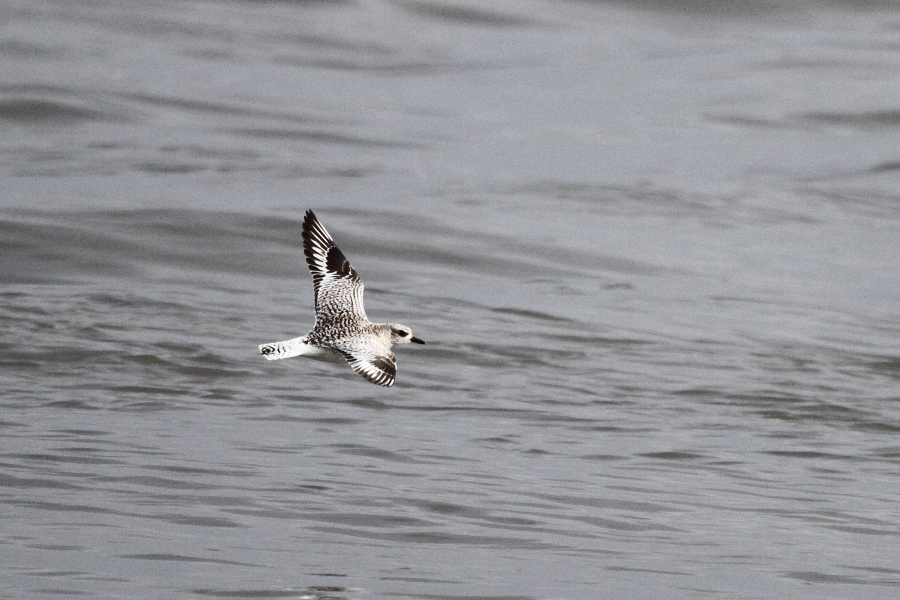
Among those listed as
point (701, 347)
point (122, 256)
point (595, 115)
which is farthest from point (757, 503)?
point (595, 115)

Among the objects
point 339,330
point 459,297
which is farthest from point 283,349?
point 459,297

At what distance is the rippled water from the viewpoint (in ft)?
28.2

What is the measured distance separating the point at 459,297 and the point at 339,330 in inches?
256

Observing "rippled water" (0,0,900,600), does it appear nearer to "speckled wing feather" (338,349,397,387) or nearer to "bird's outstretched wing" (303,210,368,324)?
"speckled wing feather" (338,349,397,387)

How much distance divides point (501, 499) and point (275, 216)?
967 cm

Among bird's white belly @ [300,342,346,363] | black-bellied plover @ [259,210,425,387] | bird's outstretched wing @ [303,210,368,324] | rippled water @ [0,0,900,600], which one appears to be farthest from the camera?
bird's outstretched wing @ [303,210,368,324]

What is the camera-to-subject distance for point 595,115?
25.8 m

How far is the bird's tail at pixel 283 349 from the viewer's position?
904 cm

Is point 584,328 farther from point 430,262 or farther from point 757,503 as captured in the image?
point 757,503

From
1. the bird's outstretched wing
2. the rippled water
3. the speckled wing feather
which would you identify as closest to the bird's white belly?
the speckled wing feather

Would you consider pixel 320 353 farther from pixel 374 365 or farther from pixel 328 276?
pixel 328 276

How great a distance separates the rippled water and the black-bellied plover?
0.86 metres

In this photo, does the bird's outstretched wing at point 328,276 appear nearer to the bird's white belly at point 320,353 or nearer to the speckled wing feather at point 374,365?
the bird's white belly at point 320,353

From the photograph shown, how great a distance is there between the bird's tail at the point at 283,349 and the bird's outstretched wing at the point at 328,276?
647 millimetres
